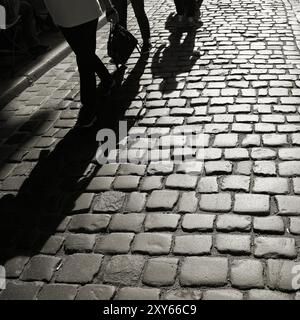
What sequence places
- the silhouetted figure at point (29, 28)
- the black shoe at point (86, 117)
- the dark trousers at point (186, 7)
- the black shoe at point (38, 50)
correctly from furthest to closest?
the dark trousers at point (186, 7), the black shoe at point (38, 50), the silhouetted figure at point (29, 28), the black shoe at point (86, 117)

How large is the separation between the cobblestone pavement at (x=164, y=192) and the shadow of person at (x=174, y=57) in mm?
43

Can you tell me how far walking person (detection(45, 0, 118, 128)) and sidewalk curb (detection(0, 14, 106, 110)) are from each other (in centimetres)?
153

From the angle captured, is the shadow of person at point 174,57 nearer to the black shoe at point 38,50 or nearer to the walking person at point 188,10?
the walking person at point 188,10

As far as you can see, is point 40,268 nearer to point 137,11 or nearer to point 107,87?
point 107,87

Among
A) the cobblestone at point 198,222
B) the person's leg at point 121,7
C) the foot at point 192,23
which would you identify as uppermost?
the person's leg at point 121,7

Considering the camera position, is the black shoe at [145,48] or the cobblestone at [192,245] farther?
the black shoe at [145,48]

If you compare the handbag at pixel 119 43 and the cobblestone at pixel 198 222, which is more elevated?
the handbag at pixel 119 43

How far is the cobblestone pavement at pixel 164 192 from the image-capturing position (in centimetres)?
261

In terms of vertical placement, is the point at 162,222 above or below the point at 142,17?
below

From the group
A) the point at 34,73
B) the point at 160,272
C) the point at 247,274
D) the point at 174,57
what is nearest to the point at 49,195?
the point at 160,272

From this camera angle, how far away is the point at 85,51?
13.6 feet

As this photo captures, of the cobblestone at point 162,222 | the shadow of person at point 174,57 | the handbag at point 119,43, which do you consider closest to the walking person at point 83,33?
the handbag at point 119,43

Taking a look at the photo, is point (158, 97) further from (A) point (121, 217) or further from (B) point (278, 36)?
(B) point (278, 36)

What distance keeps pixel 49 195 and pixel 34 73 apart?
3239mm
